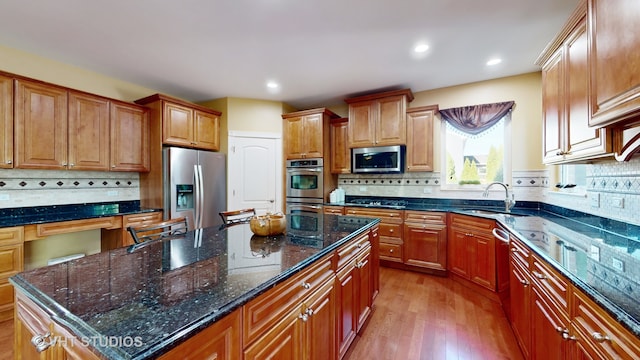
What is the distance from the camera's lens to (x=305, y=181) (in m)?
4.17

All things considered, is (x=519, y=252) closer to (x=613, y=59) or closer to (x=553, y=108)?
(x=553, y=108)

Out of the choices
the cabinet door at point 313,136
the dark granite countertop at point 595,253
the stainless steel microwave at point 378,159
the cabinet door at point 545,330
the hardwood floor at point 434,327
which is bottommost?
the hardwood floor at point 434,327

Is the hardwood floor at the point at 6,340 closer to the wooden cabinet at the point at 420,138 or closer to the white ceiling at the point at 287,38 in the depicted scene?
the white ceiling at the point at 287,38

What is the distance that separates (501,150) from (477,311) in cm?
219

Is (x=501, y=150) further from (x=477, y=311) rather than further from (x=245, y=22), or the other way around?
(x=245, y=22)

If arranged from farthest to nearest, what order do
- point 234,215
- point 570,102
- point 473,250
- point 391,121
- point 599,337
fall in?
1. point 391,121
2. point 473,250
3. point 234,215
4. point 570,102
5. point 599,337

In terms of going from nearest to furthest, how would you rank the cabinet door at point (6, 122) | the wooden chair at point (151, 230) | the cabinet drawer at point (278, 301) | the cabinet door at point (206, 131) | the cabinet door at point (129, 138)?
the cabinet drawer at point (278, 301) → the wooden chair at point (151, 230) → the cabinet door at point (6, 122) → the cabinet door at point (129, 138) → the cabinet door at point (206, 131)

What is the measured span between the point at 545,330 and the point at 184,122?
13.8 ft

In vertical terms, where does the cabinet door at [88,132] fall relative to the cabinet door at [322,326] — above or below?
above

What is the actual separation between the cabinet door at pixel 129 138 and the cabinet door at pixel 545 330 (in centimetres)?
423

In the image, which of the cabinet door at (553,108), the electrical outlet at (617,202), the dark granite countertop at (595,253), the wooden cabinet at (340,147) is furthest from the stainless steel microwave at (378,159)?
the electrical outlet at (617,202)

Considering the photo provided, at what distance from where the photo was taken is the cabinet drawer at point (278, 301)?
865 mm

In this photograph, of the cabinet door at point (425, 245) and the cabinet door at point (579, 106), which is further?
the cabinet door at point (425, 245)

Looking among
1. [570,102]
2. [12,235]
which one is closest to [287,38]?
[570,102]
